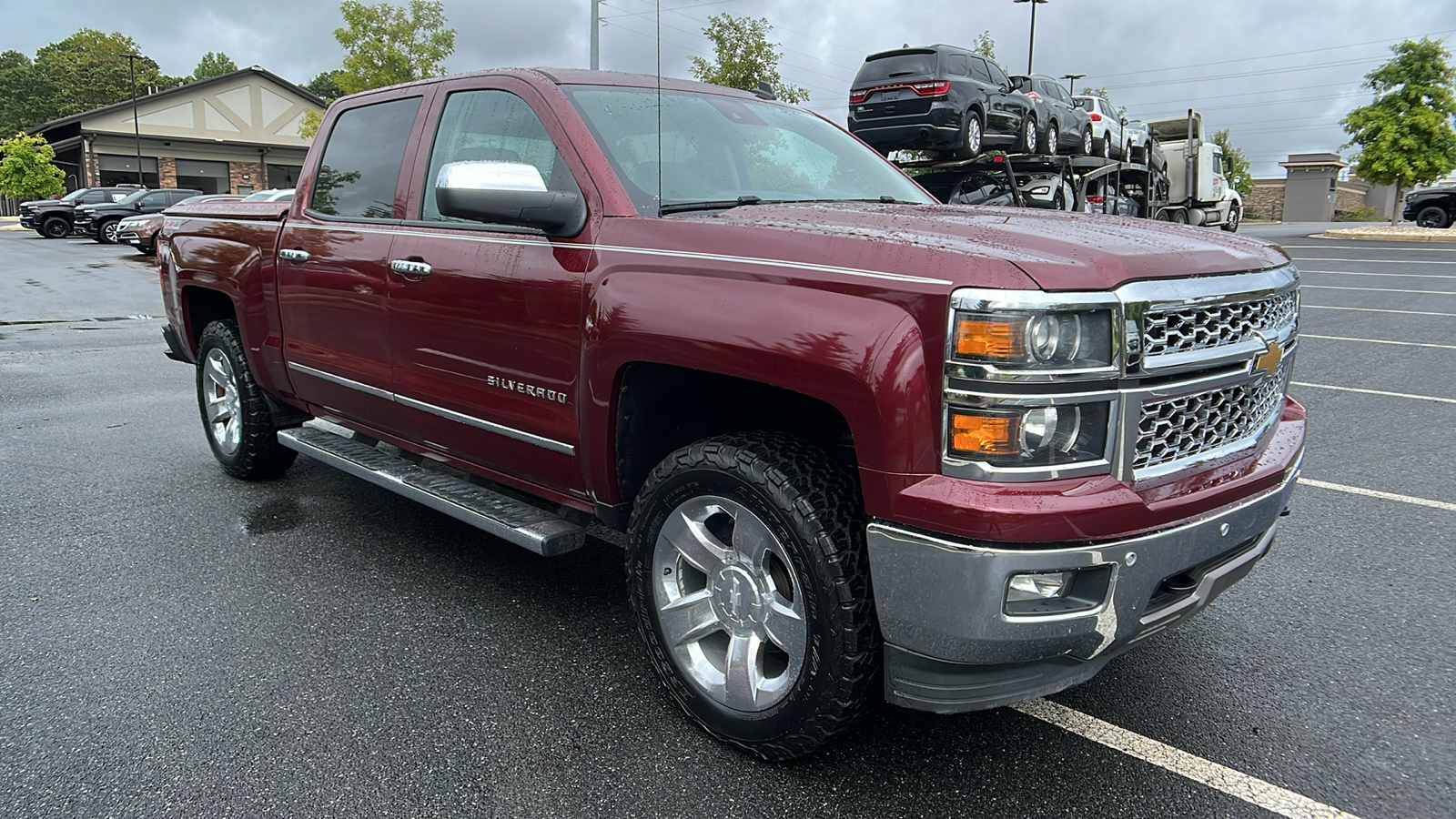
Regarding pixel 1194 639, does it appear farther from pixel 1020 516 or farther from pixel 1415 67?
pixel 1415 67

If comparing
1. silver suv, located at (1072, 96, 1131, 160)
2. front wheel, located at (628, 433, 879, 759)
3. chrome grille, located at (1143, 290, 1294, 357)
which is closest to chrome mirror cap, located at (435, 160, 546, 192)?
front wheel, located at (628, 433, 879, 759)

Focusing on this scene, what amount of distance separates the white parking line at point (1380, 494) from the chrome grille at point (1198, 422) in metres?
2.87

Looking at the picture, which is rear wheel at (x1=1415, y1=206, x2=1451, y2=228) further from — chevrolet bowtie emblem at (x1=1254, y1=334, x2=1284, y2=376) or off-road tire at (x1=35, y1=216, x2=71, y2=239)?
off-road tire at (x1=35, y1=216, x2=71, y2=239)

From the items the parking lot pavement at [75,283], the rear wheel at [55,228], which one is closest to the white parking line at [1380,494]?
the parking lot pavement at [75,283]

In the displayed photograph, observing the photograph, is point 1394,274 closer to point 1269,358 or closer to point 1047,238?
point 1269,358

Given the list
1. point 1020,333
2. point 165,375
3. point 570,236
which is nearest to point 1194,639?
point 1020,333

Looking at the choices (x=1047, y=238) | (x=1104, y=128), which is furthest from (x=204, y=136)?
(x=1047, y=238)

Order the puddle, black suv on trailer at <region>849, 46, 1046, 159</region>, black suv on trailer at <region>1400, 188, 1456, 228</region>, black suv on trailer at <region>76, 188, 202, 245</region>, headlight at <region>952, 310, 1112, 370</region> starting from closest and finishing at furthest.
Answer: headlight at <region>952, 310, 1112, 370</region>
the puddle
black suv on trailer at <region>849, 46, 1046, 159</region>
black suv on trailer at <region>1400, 188, 1456, 228</region>
black suv on trailer at <region>76, 188, 202, 245</region>

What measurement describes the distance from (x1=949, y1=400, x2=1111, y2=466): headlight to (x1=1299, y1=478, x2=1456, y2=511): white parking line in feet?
12.4

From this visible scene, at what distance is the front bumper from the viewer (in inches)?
83.3

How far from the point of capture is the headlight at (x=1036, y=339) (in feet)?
6.77

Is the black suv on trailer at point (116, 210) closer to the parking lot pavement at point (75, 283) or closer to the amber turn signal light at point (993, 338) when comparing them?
the parking lot pavement at point (75, 283)

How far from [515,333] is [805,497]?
1254mm

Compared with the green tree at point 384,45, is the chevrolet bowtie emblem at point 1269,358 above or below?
Result: below
